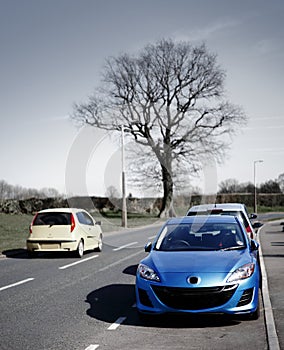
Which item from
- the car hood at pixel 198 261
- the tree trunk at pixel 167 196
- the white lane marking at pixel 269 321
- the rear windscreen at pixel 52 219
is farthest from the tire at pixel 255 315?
the tree trunk at pixel 167 196

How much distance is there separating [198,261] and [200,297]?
0.68 meters

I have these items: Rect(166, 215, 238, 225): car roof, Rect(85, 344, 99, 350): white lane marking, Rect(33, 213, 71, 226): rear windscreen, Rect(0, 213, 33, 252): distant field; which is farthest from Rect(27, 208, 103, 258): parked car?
Rect(85, 344, 99, 350): white lane marking

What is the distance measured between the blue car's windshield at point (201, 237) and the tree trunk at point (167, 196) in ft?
128

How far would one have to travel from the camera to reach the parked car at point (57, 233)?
15.7 m

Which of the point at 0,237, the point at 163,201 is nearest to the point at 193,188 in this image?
the point at 163,201

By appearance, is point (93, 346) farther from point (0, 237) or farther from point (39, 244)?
point (0, 237)

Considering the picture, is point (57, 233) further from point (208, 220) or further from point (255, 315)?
point (255, 315)

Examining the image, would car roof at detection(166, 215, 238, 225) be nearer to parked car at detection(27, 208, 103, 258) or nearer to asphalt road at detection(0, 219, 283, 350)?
asphalt road at detection(0, 219, 283, 350)

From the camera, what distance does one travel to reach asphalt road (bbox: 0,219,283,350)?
6086mm

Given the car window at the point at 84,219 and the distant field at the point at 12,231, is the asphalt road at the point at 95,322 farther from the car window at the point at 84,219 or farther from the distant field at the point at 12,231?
the distant field at the point at 12,231

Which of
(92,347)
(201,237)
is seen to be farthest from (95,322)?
(201,237)

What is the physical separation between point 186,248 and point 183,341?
2128 mm

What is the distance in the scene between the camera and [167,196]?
1924 inches

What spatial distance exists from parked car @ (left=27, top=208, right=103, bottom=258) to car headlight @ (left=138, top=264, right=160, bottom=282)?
872 centimetres
